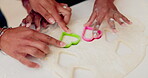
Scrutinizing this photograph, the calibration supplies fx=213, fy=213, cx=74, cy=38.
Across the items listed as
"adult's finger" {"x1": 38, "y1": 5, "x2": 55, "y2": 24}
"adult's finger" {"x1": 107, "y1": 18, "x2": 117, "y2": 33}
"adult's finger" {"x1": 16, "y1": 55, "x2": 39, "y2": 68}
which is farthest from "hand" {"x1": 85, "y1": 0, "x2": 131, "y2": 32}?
"adult's finger" {"x1": 16, "y1": 55, "x2": 39, "y2": 68}

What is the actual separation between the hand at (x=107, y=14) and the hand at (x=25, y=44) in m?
0.18

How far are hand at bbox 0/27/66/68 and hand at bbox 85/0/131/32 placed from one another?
0.59ft

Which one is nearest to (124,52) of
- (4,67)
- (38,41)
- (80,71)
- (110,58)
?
(110,58)

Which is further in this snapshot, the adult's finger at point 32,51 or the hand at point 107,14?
the hand at point 107,14

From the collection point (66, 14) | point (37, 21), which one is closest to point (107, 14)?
point (66, 14)

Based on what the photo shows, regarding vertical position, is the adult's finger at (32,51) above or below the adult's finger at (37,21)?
below

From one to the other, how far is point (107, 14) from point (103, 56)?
20 centimetres

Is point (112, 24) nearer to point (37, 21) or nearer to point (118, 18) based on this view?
point (118, 18)

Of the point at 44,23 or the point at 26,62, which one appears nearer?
the point at 26,62

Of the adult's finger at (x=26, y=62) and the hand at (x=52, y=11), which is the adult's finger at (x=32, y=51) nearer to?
the adult's finger at (x=26, y=62)

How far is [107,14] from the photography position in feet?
2.79

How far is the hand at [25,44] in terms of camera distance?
73 cm

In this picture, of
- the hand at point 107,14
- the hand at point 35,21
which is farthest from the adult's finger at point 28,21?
the hand at point 107,14

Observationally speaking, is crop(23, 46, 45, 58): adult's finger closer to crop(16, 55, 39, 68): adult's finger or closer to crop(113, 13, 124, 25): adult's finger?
crop(16, 55, 39, 68): adult's finger
